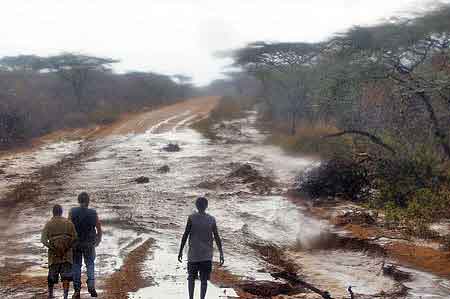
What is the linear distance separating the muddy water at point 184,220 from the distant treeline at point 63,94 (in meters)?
4.69

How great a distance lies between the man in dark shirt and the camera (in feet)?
25.2

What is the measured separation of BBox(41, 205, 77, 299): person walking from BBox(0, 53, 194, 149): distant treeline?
1847cm

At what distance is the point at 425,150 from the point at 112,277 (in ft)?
29.8

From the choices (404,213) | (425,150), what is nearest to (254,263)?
(404,213)

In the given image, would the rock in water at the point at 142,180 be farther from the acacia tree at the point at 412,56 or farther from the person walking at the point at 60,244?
the person walking at the point at 60,244

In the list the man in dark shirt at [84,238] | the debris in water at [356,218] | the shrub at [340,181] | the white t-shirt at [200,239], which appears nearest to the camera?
the white t-shirt at [200,239]

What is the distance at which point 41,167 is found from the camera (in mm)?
20406

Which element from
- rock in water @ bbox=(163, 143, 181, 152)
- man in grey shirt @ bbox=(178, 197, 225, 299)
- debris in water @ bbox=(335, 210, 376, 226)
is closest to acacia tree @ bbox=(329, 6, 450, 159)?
debris in water @ bbox=(335, 210, 376, 226)

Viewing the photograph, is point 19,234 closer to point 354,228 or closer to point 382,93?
point 354,228

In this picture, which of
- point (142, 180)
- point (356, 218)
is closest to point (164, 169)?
point (142, 180)

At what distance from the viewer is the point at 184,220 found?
13.8 meters

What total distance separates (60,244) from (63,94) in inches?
1366

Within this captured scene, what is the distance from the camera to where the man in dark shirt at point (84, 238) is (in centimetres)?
769

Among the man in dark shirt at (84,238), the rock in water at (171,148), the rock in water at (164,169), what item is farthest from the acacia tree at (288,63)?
the man in dark shirt at (84,238)
